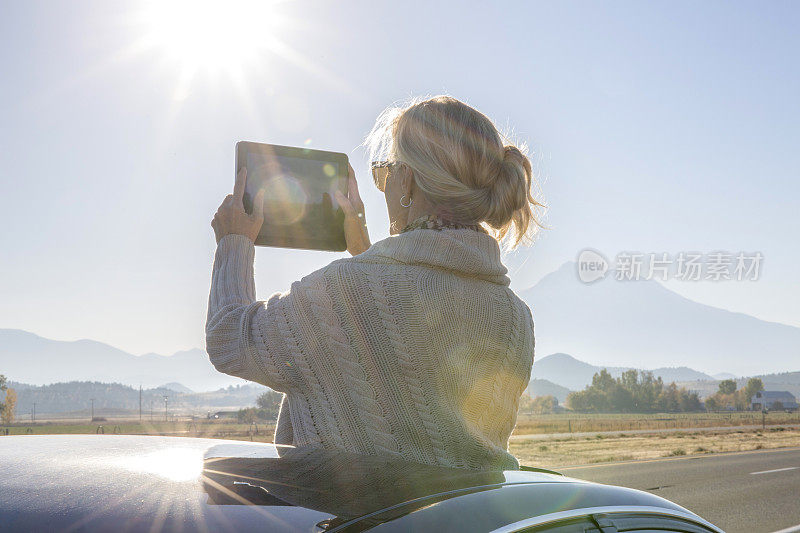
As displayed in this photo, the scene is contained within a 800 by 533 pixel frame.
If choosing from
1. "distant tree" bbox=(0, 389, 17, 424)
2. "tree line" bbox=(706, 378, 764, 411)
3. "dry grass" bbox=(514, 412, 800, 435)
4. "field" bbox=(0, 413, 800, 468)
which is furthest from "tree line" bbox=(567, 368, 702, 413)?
"distant tree" bbox=(0, 389, 17, 424)

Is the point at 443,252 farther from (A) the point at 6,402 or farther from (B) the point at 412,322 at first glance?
(A) the point at 6,402

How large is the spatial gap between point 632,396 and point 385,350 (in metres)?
168

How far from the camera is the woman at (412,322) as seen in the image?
188 centimetres

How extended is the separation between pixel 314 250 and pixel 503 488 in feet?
4.16

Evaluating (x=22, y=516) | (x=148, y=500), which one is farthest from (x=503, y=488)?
(x=22, y=516)

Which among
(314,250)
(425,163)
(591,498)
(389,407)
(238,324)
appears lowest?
(591,498)

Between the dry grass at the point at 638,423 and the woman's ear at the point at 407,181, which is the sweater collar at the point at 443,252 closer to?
the woman's ear at the point at 407,181

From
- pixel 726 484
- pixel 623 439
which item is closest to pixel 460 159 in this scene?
pixel 726 484

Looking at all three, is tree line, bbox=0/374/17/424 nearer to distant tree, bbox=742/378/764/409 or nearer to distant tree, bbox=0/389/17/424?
Result: distant tree, bbox=0/389/17/424

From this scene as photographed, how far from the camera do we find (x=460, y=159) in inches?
85.0

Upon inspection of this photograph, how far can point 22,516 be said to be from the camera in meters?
1.05

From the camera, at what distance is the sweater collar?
196 cm

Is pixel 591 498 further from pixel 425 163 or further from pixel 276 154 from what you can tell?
pixel 276 154

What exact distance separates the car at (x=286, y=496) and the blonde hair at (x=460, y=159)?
901mm
